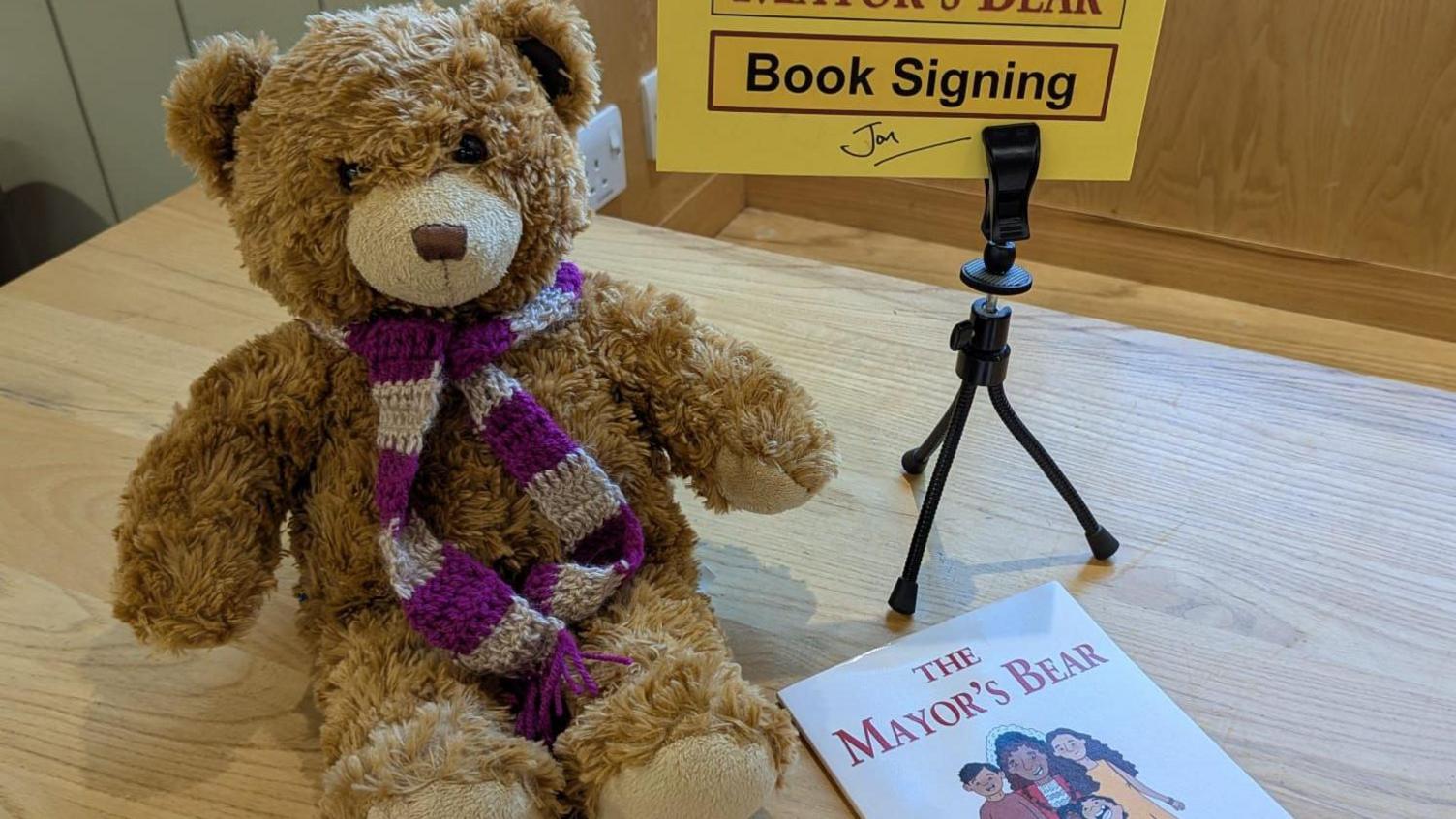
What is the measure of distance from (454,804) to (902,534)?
0.38 meters

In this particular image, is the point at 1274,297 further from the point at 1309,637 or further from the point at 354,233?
the point at 354,233

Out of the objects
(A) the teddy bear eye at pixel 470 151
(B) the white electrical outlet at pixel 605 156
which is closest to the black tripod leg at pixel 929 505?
(A) the teddy bear eye at pixel 470 151

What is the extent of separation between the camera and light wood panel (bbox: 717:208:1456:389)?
3.69ft

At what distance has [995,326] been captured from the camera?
0.62 meters

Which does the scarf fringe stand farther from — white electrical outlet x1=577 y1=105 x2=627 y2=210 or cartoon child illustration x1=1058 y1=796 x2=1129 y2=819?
white electrical outlet x1=577 y1=105 x2=627 y2=210

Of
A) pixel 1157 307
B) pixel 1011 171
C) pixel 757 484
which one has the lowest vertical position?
pixel 1157 307

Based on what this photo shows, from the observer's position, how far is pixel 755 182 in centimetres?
137

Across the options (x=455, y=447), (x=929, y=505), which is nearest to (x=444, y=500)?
(x=455, y=447)

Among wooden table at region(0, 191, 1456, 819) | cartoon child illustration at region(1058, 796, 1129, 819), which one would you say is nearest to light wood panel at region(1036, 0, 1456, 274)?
wooden table at region(0, 191, 1456, 819)

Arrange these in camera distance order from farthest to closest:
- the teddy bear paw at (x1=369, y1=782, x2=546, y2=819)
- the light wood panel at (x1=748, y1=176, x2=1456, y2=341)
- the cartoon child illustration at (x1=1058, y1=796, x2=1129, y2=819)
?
the light wood panel at (x1=748, y1=176, x2=1456, y2=341) → the cartoon child illustration at (x1=1058, y1=796, x2=1129, y2=819) → the teddy bear paw at (x1=369, y1=782, x2=546, y2=819)

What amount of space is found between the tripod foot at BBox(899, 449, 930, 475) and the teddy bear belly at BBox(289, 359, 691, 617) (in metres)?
0.28

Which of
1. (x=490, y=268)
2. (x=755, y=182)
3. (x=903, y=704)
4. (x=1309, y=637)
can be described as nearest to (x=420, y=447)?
(x=490, y=268)

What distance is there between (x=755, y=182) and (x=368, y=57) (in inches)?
36.2

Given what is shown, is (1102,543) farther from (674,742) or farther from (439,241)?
(439,241)
